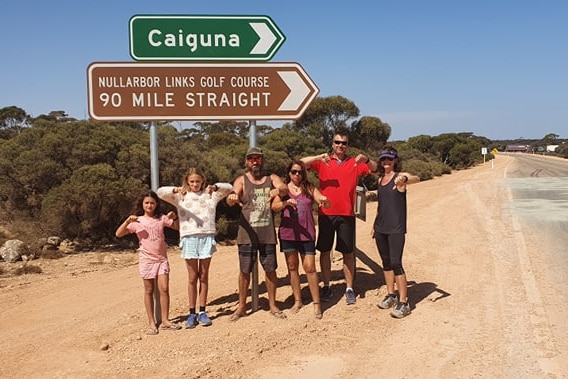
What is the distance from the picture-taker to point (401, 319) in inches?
194

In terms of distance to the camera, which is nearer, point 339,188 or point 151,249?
point 151,249

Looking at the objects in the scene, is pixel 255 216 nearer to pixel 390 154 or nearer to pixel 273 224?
pixel 273 224

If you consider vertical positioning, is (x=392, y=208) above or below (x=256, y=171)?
below

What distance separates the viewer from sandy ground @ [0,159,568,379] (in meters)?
3.88

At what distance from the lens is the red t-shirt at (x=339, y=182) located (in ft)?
17.2

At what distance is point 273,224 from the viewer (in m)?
5.06

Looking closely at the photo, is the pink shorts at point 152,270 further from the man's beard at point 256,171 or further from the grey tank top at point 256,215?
the man's beard at point 256,171

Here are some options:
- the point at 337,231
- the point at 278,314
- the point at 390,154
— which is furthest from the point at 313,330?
the point at 390,154

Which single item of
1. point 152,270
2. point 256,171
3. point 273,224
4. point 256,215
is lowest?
point 152,270

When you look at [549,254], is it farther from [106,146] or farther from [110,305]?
[106,146]

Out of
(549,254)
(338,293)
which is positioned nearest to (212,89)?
(338,293)

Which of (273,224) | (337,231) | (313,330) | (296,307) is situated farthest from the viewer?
(337,231)

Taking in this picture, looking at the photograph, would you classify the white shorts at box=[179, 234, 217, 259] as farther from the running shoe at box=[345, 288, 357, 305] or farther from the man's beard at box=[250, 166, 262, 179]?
the running shoe at box=[345, 288, 357, 305]

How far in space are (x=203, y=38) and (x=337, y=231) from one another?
7.80 ft
